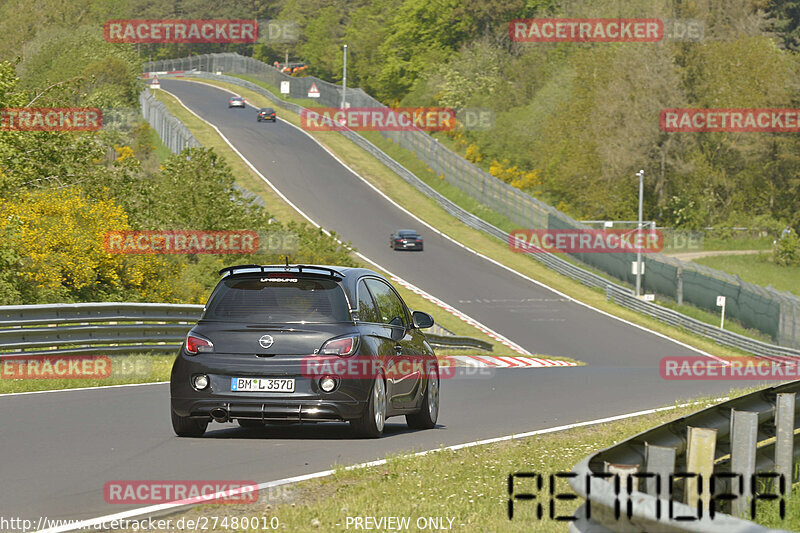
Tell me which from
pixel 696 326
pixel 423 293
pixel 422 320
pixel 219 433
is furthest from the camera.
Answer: pixel 423 293

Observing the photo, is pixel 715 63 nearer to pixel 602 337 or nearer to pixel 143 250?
pixel 602 337

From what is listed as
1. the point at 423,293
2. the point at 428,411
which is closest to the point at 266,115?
the point at 423,293

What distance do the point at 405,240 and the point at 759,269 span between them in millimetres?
23269

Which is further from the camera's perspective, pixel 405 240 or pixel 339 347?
pixel 405 240

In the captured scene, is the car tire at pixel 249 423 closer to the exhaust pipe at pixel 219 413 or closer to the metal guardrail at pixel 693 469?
the exhaust pipe at pixel 219 413

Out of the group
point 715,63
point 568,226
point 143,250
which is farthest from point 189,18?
point 143,250

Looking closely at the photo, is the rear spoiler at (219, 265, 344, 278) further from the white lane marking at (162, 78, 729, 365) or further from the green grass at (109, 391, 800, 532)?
the white lane marking at (162, 78, 729, 365)

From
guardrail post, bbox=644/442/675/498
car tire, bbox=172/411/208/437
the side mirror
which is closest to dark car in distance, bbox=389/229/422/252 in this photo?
the side mirror

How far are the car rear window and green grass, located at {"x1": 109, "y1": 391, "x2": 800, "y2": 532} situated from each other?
1828 millimetres

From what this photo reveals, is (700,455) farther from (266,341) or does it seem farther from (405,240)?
(405,240)

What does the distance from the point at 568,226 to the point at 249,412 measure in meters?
54.0

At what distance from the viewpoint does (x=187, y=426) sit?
38.7 feet

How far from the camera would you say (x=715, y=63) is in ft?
291

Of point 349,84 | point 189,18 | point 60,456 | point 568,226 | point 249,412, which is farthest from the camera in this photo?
point 189,18
